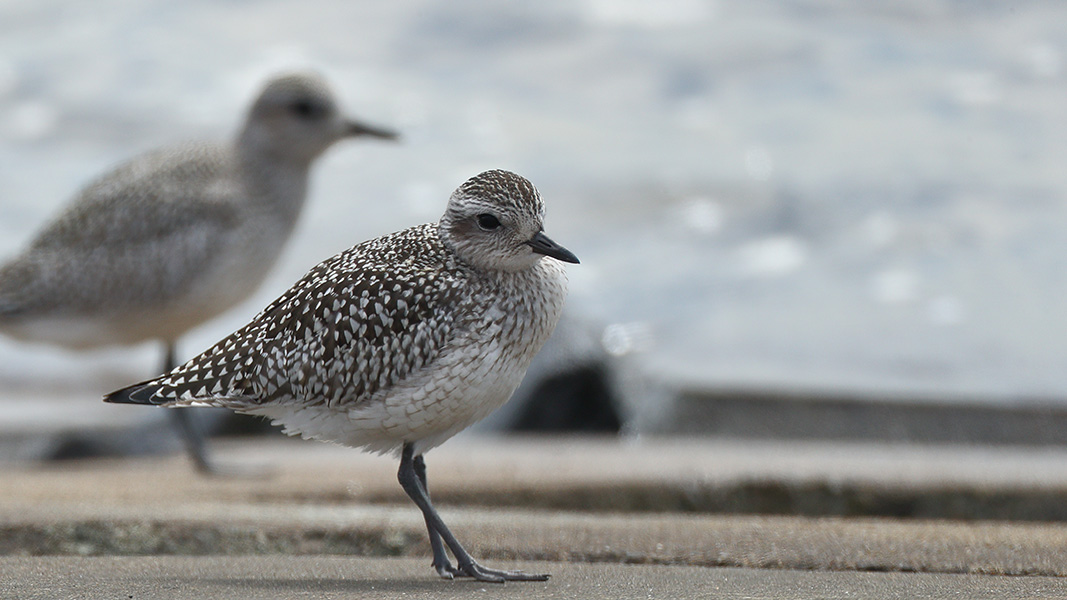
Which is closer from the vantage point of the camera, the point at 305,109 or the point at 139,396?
the point at 139,396

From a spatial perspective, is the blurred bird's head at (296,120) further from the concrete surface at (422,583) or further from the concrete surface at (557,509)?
the concrete surface at (422,583)

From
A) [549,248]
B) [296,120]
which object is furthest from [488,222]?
[296,120]

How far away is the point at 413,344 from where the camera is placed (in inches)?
131

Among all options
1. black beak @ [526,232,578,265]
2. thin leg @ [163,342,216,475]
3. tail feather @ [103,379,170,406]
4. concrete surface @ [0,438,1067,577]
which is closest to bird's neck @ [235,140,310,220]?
thin leg @ [163,342,216,475]

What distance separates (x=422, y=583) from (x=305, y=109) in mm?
4309

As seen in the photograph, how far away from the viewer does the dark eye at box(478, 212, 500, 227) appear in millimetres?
3402

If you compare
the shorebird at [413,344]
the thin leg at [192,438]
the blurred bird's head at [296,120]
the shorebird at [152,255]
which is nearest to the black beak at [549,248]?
the shorebird at [413,344]

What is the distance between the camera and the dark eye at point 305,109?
6.92 metres

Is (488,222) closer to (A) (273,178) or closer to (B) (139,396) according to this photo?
(B) (139,396)

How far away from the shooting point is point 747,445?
6.73 m

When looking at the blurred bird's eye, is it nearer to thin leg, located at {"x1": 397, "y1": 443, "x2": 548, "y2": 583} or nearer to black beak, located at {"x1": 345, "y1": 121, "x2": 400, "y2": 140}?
thin leg, located at {"x1": 397, "y1": 443, "x2": 548, "y2": 583}

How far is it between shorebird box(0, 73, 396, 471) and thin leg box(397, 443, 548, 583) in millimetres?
3153

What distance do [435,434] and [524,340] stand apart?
1.23 feet

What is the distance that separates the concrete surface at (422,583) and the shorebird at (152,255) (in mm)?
2892
